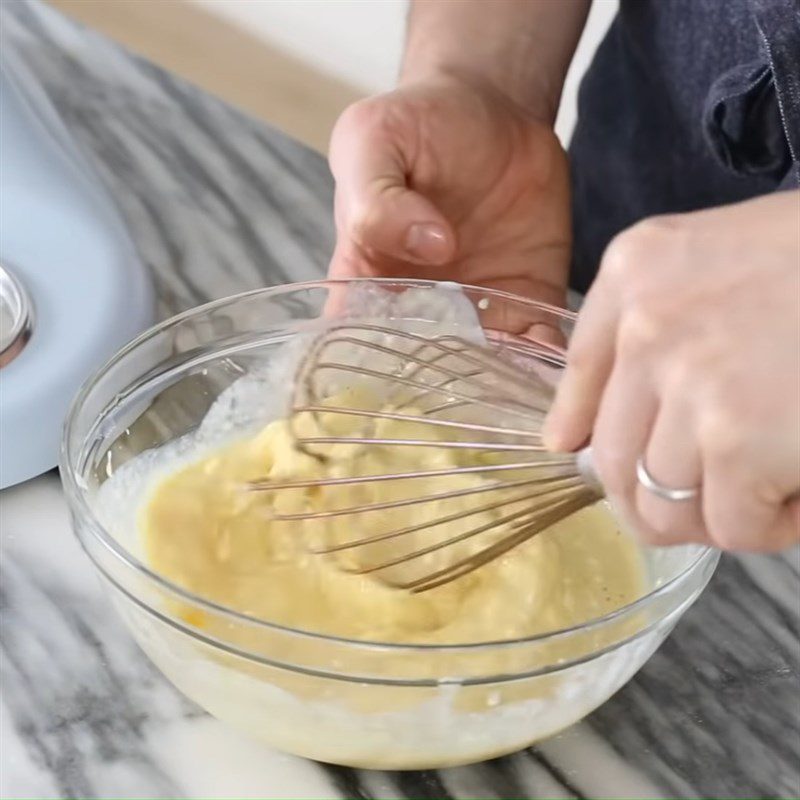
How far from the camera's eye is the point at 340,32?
1398 millimetres

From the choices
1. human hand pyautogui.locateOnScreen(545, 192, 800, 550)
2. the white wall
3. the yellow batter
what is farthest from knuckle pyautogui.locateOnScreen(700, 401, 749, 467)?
the white wall

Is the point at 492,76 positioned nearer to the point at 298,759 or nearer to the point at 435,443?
the point at 435,443

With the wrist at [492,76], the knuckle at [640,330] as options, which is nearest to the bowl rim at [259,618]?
the knuckle at [640,330]

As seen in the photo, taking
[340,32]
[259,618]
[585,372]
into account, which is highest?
[585,372]

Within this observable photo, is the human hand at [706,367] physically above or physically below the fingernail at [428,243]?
above

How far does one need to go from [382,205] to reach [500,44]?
226 millimetres

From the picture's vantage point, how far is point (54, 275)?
2.39ft

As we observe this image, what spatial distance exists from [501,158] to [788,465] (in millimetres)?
432

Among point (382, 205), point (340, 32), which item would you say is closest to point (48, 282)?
point (382, 205)

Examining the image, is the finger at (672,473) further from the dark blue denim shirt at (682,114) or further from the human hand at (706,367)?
the dark blue denim shirt at (682,114)

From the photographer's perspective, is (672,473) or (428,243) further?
(428,243)

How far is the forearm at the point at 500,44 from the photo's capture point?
829 mm

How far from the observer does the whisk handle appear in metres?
0.49

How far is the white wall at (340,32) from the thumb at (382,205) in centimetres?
66
